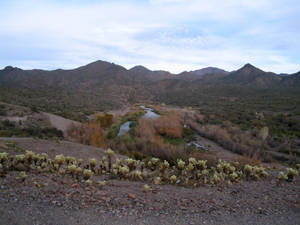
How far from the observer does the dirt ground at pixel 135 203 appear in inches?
122

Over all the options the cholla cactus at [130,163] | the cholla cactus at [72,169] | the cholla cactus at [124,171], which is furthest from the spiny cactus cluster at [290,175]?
the cholla cactus at [72,169]

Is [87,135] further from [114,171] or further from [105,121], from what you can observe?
[114,171]

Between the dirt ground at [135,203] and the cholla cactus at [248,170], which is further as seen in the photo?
the cholla cactus at [248,170]

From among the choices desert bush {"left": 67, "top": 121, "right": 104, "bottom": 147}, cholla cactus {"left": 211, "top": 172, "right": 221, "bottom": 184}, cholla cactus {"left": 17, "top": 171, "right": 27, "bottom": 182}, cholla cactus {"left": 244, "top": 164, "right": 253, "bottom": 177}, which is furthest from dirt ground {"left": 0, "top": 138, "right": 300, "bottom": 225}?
desert bush {"left": 67, "top": 121, "right": 104, "bottom": 147}

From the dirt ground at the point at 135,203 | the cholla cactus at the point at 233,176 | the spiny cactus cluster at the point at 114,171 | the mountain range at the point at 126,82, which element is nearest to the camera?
the dirt ground at the point at 135,203

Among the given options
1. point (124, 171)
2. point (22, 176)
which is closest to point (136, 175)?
point (124, 171)

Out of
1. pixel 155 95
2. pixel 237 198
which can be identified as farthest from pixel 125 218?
pixel 155 95

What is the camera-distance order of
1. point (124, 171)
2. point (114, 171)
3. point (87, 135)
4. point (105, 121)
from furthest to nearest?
point (105, 121) → point (87, 135) → point (114, 171) → point (124, 171)

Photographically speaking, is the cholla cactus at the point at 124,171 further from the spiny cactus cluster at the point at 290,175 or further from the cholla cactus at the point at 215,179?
the spiny cactus cluster at the point at 290,175

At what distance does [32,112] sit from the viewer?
842 inches

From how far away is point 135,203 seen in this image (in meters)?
3.73

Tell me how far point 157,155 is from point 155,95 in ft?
197

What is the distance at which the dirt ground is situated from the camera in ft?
10.2

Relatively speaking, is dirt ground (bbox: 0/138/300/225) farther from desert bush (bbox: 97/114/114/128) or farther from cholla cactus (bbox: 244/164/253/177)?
desert bush (bbox: 97/114/114/128)
